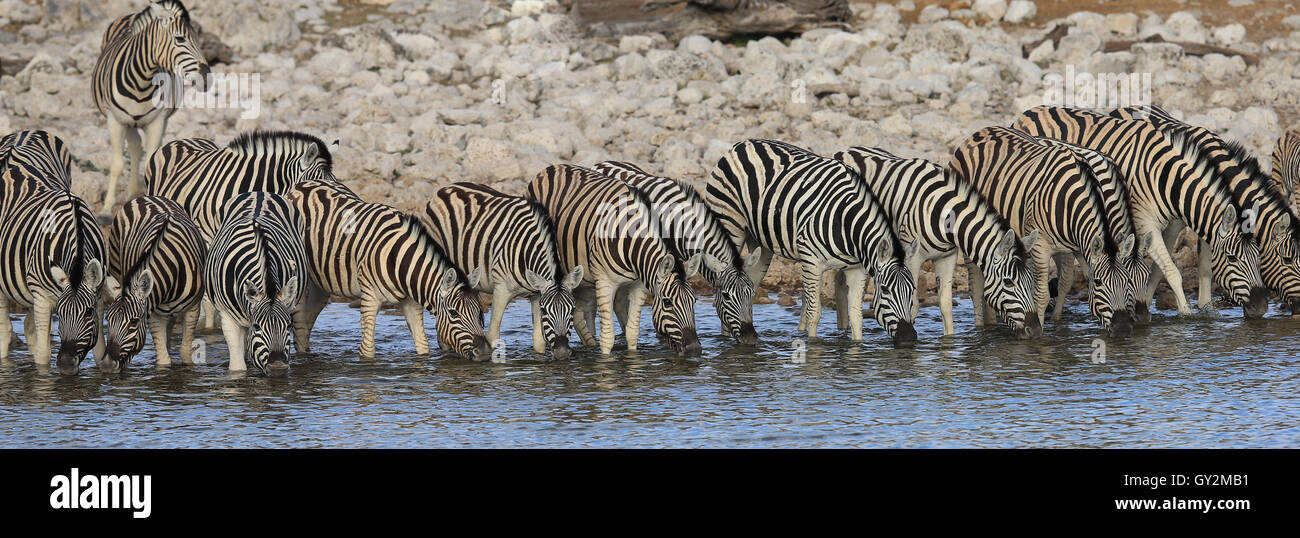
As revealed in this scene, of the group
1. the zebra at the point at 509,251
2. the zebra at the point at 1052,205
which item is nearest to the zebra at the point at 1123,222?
the zebra at the point at 1052,205

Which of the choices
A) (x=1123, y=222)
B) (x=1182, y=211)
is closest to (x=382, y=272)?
(x=1123, y=222)

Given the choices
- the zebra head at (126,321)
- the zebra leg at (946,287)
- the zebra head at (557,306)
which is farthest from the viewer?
the zebra leg at (946,287)

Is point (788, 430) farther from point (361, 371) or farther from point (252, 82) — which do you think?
point (252, 82)

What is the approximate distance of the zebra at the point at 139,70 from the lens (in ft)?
50.9

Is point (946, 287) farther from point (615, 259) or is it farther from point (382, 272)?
point (382, 272)

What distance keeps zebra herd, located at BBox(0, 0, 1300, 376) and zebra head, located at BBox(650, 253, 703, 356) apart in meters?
0.02

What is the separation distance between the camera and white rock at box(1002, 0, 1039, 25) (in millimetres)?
23344

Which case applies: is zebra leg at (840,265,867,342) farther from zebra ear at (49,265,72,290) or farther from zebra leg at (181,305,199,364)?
zebra ear at (49,265,72,290)

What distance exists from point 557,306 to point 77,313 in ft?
11.0

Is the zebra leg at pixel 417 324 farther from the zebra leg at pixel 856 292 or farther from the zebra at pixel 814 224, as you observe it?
the zebra leg at pixel 856 292

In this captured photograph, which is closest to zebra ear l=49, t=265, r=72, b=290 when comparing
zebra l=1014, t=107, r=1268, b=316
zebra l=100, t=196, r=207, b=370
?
zebra l=100, t=196, r=207, b=370

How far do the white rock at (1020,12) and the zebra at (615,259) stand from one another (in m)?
11.9

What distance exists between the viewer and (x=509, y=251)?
40.2ft

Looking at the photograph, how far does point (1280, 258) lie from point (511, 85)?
10210mm
